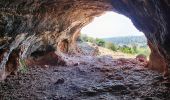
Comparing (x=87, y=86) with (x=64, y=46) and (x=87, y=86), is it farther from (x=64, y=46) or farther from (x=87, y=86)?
(x=64, y=46)

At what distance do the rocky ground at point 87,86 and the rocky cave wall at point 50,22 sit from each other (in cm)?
78

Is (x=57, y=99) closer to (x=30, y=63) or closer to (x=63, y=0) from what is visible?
(x=63, y=0)

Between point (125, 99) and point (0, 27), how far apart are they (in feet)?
13.2

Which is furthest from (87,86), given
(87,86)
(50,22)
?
(50,22)

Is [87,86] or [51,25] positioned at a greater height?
[51,25]

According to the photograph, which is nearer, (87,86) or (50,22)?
(87,86)

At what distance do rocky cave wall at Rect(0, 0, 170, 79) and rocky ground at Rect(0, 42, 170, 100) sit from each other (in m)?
0.78

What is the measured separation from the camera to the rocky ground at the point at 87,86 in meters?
8.16

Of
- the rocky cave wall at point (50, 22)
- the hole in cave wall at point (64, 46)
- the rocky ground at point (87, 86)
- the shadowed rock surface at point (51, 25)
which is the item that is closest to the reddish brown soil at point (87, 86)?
the rocky ground at point (87, 86)

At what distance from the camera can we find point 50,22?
36.1ft

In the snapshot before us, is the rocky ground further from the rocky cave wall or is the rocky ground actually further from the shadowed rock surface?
the rocky cave wall

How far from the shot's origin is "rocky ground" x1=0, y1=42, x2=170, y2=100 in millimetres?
8156

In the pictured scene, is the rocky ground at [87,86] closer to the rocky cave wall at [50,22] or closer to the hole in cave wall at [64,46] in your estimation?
the rocky cave wall at [50,22]

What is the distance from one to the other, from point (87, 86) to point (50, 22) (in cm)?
313
